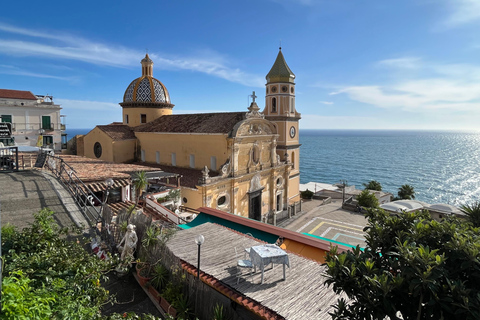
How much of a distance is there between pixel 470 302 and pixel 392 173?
101637 mm

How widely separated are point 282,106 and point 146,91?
15139mm

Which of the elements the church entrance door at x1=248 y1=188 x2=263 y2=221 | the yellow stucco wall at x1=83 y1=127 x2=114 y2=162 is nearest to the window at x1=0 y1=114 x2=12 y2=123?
the yellow stucco wall at x1=83 y1=127 x2=114 y2=162

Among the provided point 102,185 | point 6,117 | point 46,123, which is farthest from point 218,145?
point 6,117

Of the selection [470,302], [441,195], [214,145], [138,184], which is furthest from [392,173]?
[470,302]

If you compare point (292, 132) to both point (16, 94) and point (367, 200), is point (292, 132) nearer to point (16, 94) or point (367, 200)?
point (367, 200)

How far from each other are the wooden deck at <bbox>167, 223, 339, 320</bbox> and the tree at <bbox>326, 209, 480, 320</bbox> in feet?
6.13

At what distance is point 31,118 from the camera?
95.1 ft

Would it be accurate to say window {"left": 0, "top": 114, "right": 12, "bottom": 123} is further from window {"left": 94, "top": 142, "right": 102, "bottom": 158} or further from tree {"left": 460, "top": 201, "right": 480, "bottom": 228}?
tree {"left": 460, "top": 201, "right": 480, "bottom": 228}

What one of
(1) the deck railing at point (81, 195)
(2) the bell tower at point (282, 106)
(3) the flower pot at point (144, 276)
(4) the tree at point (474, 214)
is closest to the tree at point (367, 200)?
(2) the bell tower at point (282, 106)

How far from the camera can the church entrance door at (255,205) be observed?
2555cm

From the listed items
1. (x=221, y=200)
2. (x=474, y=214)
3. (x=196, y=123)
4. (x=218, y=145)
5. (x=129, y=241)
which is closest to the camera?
(x=474, y=214)

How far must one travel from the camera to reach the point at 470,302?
141 inches

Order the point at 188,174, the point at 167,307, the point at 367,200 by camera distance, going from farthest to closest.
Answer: the point at 367,200
the point at 188,174
the point at 167,307

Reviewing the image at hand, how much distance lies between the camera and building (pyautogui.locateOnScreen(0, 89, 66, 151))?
1085 inches
